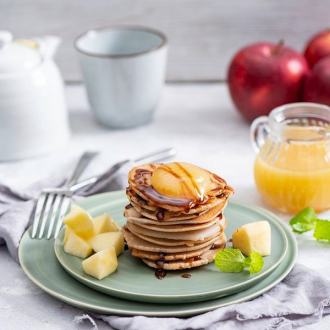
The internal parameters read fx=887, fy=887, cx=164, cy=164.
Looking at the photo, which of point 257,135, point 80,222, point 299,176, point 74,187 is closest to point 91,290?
point 80,222

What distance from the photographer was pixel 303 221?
163 centimetres

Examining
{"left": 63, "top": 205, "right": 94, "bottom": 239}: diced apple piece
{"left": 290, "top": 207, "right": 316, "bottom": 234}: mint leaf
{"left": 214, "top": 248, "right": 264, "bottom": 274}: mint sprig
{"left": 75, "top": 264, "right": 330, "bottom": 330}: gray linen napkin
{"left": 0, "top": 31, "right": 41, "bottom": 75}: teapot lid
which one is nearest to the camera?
{"left": 75, "top": 264, "right": 330, "bottom": 330}: gray linen napkin

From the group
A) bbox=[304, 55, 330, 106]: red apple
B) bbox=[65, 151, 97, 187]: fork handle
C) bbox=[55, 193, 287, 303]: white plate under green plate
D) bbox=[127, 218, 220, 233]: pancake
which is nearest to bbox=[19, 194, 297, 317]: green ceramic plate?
bbox=[55, 193, 287, 303]: white plate under green plate

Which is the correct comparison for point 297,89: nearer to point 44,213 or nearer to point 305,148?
point 305,148

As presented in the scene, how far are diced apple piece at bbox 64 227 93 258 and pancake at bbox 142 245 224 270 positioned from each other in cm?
10

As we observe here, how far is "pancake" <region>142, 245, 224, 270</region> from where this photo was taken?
1.43 m

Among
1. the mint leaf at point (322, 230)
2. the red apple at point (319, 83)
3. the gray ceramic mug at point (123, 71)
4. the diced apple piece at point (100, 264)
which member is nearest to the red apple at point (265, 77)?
the red apple at point (319, 83)

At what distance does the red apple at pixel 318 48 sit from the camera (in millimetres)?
2209

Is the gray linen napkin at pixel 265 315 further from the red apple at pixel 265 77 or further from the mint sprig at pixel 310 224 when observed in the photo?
the red apple at pixel 265 77

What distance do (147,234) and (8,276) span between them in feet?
0.87

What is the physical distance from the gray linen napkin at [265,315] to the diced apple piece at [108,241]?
0.16m

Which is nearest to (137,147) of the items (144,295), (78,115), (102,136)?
(102,136)

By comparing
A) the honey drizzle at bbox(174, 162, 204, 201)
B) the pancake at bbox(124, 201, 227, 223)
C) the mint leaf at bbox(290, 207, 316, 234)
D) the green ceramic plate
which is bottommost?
the mint leaf at bbox(290, 207, 316, 234)

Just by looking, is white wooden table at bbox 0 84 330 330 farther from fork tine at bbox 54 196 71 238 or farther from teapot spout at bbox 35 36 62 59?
teapot spout at bbox 35 36 62 59
